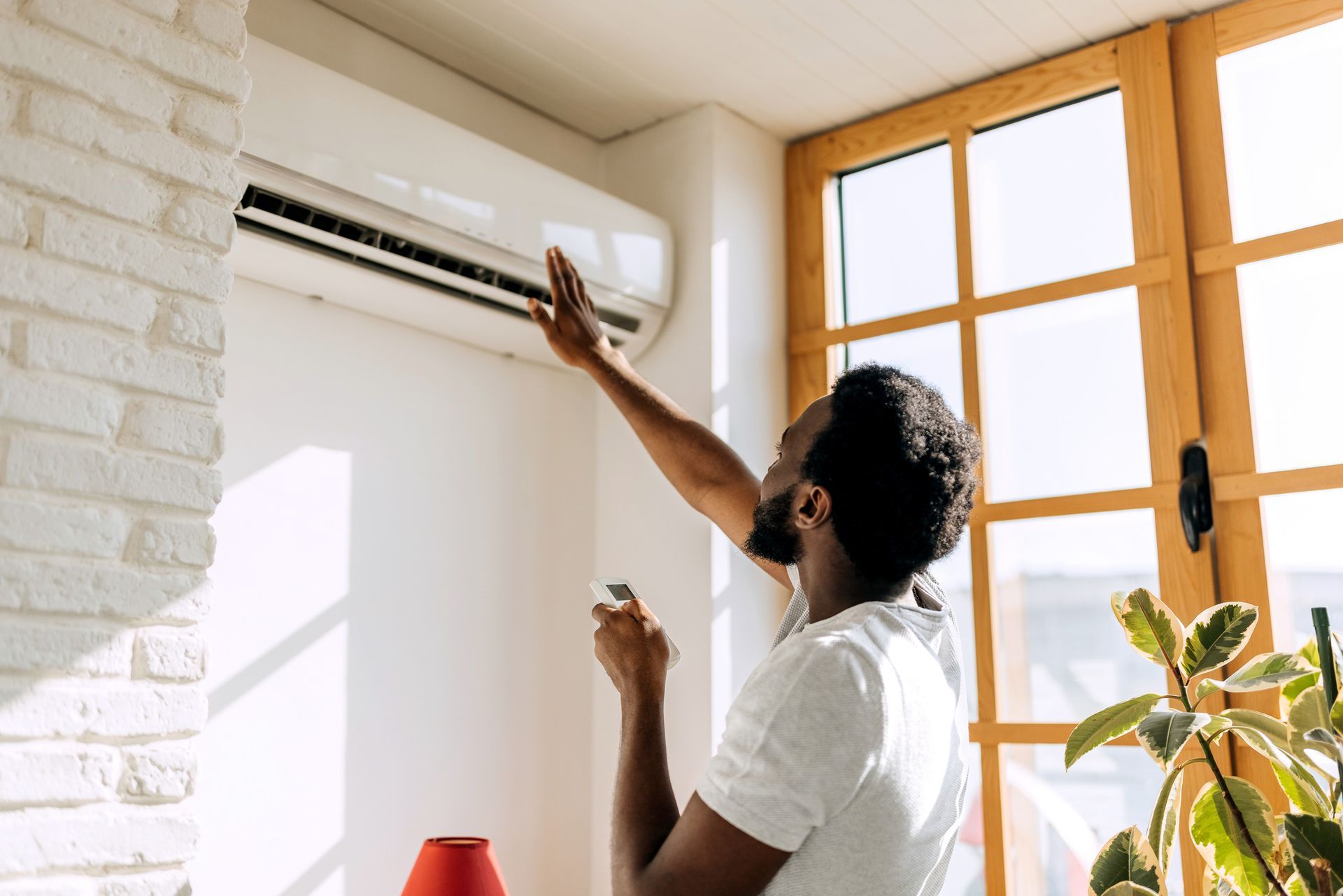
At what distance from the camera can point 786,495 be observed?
1.32m

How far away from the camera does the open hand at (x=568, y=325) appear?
191 centimetres

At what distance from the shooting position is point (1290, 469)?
2.06 m

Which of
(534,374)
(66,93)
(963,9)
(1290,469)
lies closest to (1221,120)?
(963,9)

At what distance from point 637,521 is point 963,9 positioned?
1230mm

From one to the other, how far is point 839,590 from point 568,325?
0.82m

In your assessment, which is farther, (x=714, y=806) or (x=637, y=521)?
(x=637, y=521)

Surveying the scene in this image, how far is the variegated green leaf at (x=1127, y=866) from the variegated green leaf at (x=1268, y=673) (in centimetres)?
23

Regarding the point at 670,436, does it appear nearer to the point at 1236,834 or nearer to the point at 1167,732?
the point at 1167,732

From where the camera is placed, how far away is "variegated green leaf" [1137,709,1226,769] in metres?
1.42

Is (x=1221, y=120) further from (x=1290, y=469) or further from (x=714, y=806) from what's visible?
(x=714, y=806)

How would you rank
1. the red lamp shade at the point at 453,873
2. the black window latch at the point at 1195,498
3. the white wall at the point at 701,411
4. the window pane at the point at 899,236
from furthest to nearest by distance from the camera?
the window pane at the point at 899,236 → the white wall at the point at 701,411 → the black window latch at the point at 1195,498 → the red lamp shade at the point at 453,873

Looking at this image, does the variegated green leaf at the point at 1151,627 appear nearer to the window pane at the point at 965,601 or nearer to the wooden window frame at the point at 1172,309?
the wooden window frame at the point at 1172,309

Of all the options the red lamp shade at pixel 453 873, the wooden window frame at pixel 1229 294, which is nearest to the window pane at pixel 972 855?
Result: the wooden window frame at pixel 1229 294

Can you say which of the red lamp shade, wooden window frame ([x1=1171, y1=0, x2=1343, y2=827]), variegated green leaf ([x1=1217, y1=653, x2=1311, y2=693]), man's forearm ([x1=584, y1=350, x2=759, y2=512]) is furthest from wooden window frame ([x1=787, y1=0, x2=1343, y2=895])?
the red lamp shade
